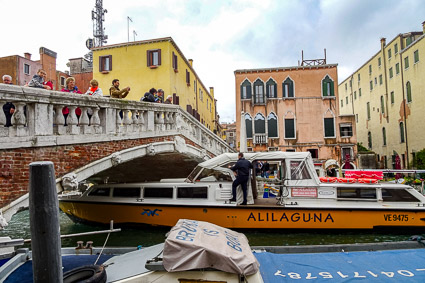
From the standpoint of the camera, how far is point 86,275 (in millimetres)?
2859

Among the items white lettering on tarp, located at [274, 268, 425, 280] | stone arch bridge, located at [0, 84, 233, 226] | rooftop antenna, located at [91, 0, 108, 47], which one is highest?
rooftop antenna, located at [91, 0, 108, 47]

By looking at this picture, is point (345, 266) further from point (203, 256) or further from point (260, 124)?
point (260, 124)

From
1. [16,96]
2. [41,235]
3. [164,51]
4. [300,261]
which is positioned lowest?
[300,261]

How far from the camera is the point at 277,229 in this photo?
7.99m

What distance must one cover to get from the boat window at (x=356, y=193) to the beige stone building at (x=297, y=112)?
13.5 m

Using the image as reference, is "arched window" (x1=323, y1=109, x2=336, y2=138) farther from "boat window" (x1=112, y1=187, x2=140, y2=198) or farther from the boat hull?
"boat window" (x1=112, y1=187, x2=140, y2=198)

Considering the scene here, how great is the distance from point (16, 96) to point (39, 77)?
1.14 meters

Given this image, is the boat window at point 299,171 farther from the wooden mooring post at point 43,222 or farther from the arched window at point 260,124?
the arched window at point 260,124

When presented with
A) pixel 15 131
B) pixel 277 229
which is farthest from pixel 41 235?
pixel 277 229

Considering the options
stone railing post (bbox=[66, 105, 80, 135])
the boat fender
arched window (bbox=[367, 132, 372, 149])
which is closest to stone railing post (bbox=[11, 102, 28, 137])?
stone railing post (bbox=[66, 105, 80, 135])

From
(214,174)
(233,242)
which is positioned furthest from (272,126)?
(233,242)

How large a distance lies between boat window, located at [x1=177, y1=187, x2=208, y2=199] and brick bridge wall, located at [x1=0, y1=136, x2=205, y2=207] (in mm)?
2463

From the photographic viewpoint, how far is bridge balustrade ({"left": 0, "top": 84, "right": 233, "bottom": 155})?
454 centimetres

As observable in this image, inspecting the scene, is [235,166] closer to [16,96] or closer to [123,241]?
[123,241]
